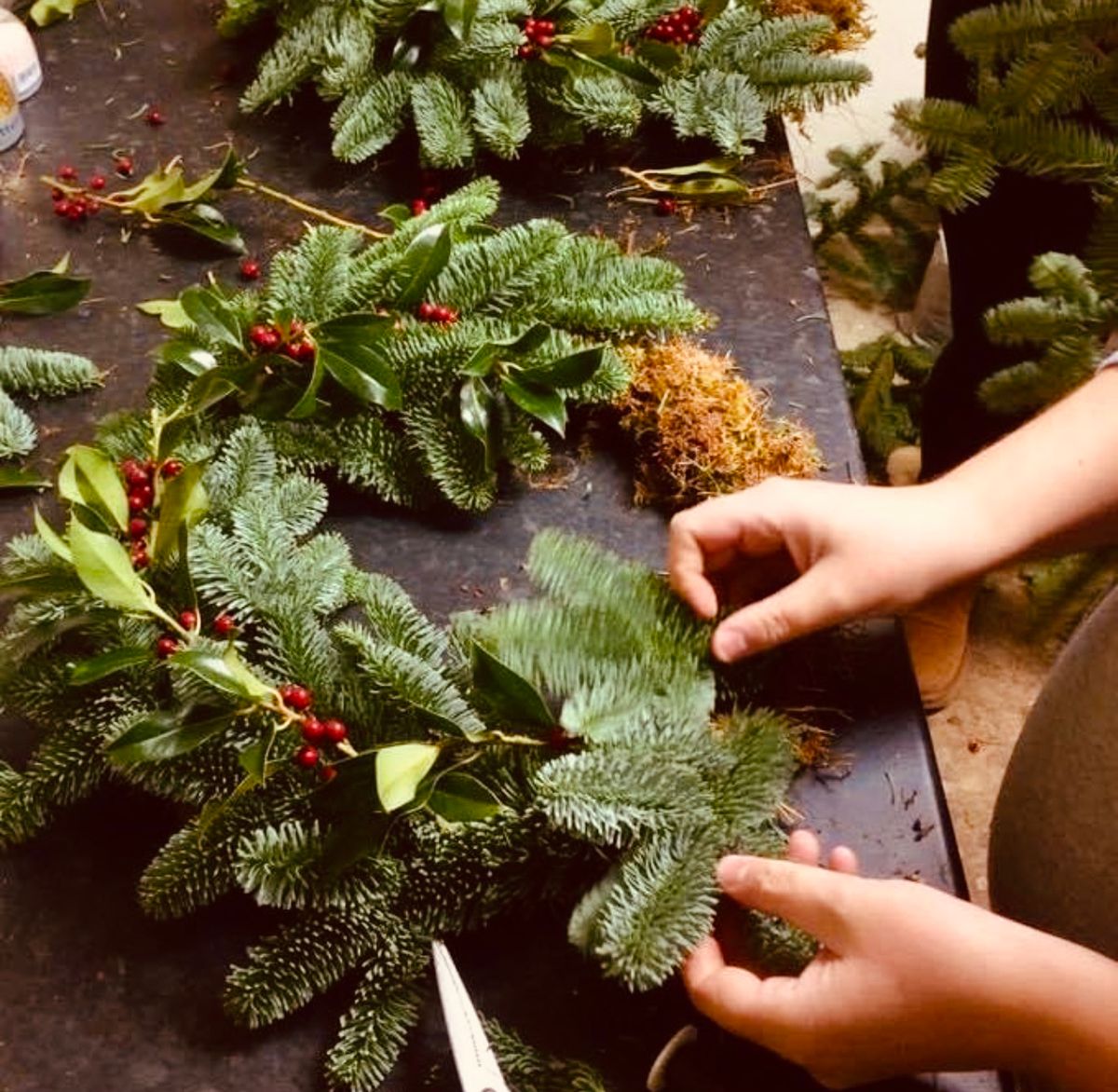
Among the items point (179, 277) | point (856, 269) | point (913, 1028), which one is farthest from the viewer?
point (856, 269)

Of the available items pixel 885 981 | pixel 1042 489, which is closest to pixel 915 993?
pixel 885 981

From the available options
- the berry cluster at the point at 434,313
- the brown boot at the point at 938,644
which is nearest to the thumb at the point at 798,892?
the berry cluster at the point at 434,313

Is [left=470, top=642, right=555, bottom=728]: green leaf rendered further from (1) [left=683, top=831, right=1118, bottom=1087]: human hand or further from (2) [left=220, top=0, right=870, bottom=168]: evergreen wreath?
(2) [left=220, top=0, right=870, bottom=168]: evergreen wreath

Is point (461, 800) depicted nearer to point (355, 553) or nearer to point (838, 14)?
point (355, 553)

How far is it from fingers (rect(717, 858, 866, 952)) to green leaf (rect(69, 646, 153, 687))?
0.35m

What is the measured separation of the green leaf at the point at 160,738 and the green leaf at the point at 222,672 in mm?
22

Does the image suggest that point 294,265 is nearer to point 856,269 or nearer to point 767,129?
point 767,129

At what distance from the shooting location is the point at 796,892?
617 millimetres

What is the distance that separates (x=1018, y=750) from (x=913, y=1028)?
0.23 metres

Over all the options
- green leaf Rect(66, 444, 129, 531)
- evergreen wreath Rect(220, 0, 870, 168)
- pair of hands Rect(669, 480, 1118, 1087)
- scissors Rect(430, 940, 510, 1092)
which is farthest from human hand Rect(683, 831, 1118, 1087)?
evergreen wreath Rect(220, 0, 870, 168)

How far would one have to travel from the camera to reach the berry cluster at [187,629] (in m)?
0.71

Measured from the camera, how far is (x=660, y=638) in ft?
2.35

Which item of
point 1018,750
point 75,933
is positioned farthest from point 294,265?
point 1018,750

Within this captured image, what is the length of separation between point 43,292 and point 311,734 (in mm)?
524
